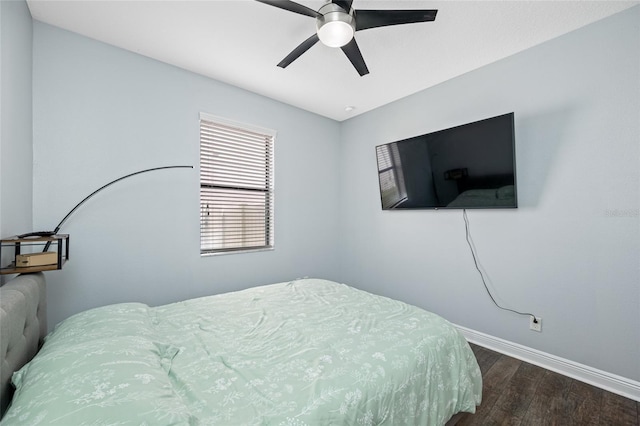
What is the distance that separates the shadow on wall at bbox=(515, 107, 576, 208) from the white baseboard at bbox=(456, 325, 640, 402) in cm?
126

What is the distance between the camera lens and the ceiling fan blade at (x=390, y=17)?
1472 mm

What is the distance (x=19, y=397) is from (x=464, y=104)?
3449mm

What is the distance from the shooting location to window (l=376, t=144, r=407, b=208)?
300cm

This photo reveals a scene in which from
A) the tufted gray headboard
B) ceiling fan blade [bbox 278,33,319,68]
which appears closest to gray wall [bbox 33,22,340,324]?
the tufted gray headboard

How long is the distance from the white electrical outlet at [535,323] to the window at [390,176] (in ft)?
5.16

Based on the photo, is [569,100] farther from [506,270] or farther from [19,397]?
[19,397]

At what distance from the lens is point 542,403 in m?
1.74

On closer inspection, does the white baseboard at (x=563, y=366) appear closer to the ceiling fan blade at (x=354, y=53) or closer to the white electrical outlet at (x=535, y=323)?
the white electrical outlet at (x=535, y=323)

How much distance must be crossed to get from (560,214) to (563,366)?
1.21 meters

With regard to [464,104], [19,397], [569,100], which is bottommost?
[19,397]

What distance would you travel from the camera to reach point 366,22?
1.60m

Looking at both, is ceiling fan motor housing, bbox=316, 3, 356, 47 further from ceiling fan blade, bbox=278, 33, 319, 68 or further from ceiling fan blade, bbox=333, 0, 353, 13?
ceiling fan blade, bbox=278, 33, 319, 68

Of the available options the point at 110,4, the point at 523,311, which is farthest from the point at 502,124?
the point at 110,4

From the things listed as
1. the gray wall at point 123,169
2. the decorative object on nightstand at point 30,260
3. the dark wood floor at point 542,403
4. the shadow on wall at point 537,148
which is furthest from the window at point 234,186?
the shadow on wall at point 537,148
